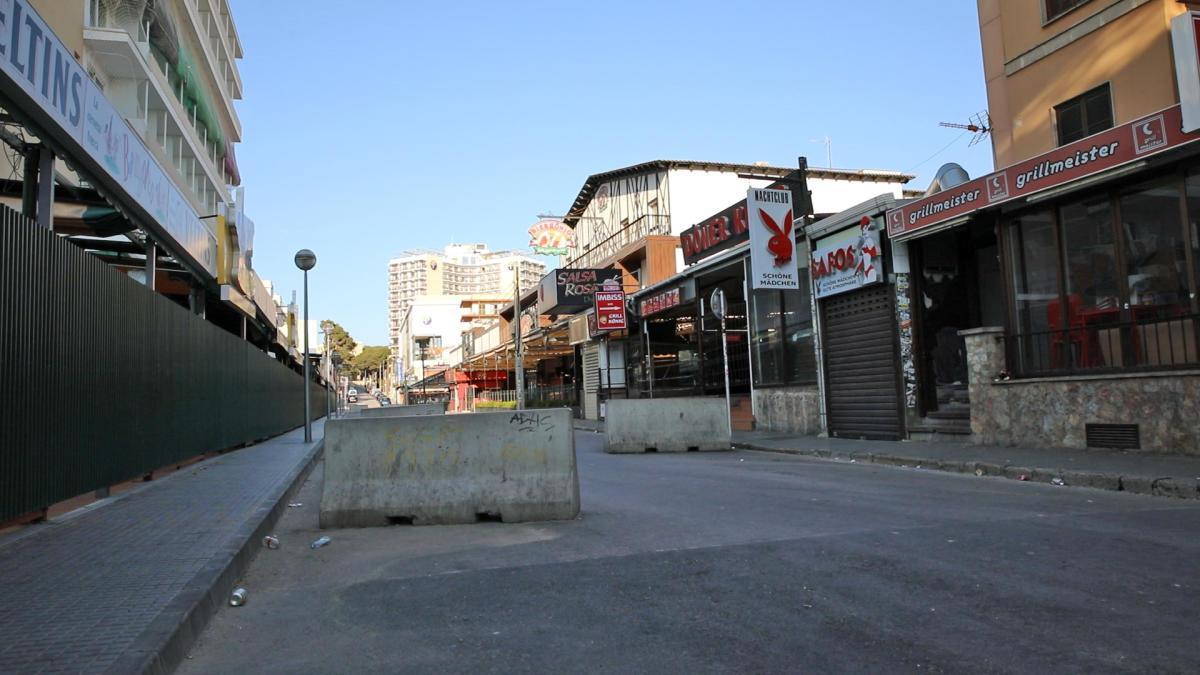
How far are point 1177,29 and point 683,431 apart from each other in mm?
10635

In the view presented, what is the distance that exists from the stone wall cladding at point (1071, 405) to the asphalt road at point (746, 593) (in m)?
3.02

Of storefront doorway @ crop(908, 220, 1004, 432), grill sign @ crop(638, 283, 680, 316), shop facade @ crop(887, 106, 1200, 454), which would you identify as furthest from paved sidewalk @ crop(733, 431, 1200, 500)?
grill sign @ crop(638, 283, 680, 316)

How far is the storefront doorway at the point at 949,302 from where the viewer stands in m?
15.3

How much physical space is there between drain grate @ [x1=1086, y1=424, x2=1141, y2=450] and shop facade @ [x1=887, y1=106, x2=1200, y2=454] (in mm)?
16

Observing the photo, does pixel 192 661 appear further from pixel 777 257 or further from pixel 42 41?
pixel 777 257

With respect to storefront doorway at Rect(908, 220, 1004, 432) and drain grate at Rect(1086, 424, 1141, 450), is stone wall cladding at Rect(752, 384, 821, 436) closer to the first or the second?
storefront doorway at Rect(908, 220, 1004, 432)

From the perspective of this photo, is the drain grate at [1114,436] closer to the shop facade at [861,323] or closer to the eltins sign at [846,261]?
the shop facade at [861,323]

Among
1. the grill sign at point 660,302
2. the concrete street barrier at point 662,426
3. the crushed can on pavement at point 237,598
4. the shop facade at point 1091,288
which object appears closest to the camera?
the crushed can on pavement at point 237,598

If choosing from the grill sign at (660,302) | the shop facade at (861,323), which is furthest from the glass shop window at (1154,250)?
the grill sign at (660,302)

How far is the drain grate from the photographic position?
1098 cm

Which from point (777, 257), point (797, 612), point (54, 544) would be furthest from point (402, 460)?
point (777, 257)

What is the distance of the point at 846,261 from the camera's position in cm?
1714

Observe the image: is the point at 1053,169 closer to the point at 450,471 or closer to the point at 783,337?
the point at 783,337

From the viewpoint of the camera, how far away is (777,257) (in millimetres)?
18828
